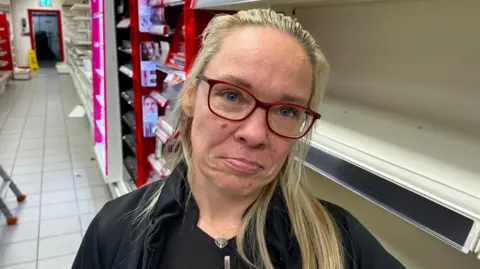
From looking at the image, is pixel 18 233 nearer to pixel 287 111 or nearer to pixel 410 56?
pixel 287 111

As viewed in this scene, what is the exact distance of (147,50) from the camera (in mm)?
2691

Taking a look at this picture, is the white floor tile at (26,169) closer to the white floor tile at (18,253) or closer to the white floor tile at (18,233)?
the white floor tile at (18,233)

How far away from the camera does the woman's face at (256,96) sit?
2.49 ft

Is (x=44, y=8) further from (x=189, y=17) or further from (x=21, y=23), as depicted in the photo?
(x=189, y=17)

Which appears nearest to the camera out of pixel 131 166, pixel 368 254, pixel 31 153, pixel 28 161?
pixel 368 254

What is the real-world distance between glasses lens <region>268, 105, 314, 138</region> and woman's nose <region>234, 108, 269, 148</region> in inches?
0.9

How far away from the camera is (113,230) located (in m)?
0.93

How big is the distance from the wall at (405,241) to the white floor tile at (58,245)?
2.25 meters

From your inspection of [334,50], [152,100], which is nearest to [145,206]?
[334,50]

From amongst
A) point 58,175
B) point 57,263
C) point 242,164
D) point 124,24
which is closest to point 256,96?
point 242,164

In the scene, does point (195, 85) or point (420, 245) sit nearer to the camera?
point (195, 85)

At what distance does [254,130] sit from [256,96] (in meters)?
0.07

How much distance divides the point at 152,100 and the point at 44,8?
1510 cm

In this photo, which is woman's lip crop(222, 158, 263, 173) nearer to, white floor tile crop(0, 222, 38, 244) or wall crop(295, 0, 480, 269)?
wall crop(295, 0, 480, 269)
